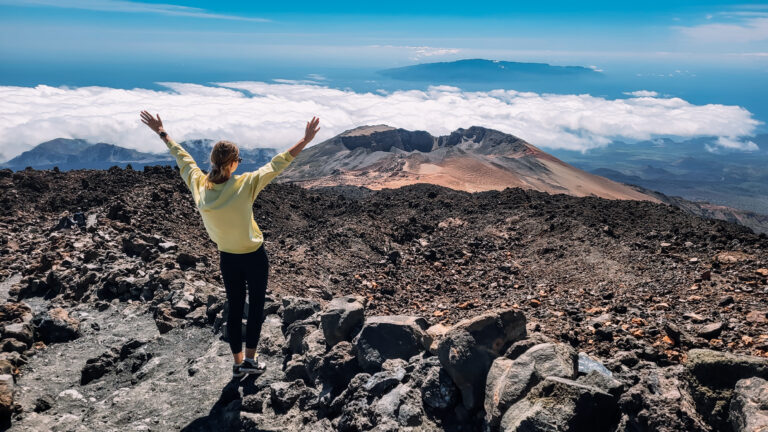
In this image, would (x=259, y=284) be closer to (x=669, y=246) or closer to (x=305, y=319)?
(x=305, y=319)

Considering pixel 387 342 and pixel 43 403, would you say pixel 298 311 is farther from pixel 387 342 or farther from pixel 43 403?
pixel 43 403

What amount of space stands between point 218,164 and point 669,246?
826cm

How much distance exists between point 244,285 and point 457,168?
39394 mm

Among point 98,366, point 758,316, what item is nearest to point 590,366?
point 758,316

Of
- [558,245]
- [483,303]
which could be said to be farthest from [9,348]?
[558,245]

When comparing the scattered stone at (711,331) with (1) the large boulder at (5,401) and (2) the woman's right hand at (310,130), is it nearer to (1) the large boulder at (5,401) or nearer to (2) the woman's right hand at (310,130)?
(2) the woman's right hand at (310,130)

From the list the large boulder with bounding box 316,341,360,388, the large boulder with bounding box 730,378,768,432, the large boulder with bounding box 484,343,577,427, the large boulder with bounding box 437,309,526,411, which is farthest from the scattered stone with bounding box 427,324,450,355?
the large boulder with bounding box 730,378,768,432

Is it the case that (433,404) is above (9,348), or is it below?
above

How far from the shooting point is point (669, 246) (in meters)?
8.76

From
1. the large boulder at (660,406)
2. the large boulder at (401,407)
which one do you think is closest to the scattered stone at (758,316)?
the large boulder at (660,406)

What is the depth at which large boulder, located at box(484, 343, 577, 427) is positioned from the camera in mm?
3361

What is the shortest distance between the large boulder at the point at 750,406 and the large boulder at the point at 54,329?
6791mm

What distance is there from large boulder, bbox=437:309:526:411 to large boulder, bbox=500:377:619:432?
0.58 metres

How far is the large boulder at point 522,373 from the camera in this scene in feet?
11.0
